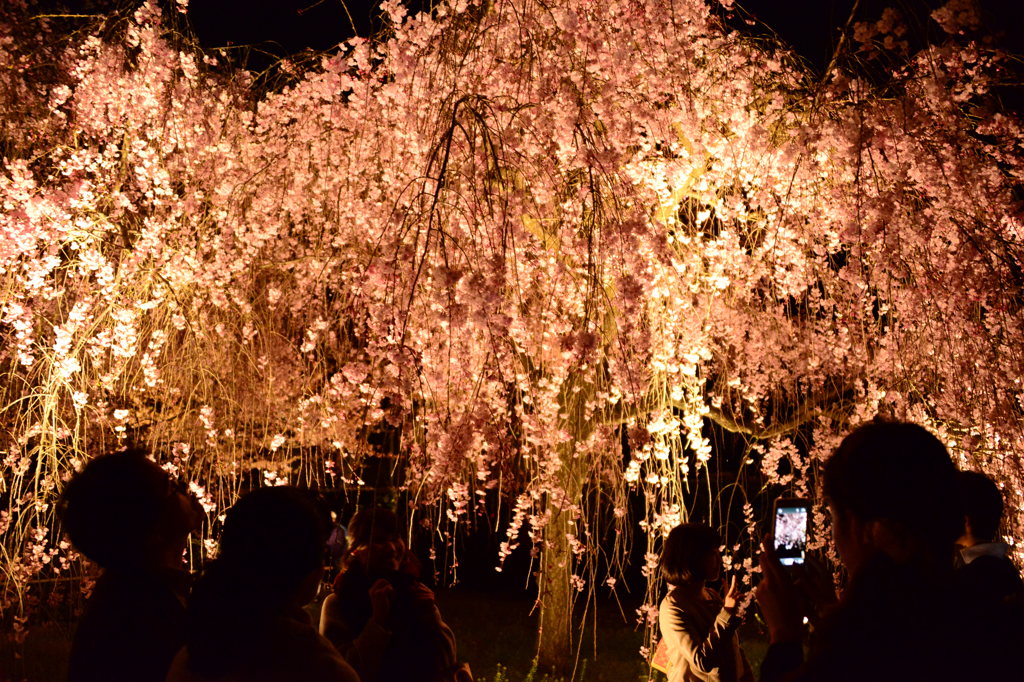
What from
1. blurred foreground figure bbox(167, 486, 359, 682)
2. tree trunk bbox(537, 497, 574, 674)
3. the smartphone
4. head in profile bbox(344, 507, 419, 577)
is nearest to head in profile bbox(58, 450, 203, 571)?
blurred foreground figure bbox(167, 486, 359, 682)

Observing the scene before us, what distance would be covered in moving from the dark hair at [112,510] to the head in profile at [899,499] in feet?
4.86

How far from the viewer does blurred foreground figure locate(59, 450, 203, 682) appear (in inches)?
70.8

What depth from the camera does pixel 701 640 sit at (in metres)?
2.99

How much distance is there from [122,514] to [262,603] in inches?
23.1

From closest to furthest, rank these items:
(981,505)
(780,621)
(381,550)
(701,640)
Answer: (780,621)
(981,505)
(381,550)
(701,640)

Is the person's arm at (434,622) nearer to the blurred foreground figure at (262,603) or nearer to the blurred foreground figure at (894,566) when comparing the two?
the blurred foreground figure at (262,603)

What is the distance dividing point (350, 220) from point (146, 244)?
1.25m

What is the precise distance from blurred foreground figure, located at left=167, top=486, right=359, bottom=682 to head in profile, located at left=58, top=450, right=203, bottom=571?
0.41 metres

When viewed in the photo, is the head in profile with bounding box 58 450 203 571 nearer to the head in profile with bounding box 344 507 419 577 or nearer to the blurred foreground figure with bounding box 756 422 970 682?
the head in profile with bounding box 344 507 419 577

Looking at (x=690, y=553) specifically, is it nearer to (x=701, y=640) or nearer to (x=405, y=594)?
(x=701, y=640)

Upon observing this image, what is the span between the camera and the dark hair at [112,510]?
191 centimetres

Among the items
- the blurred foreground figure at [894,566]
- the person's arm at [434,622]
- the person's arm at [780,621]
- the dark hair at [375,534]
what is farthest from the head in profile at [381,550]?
the blurred foreground figure at [894,566]

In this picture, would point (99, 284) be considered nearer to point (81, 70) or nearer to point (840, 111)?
point (81, 70)

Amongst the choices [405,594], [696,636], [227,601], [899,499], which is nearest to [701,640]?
[696,636]
